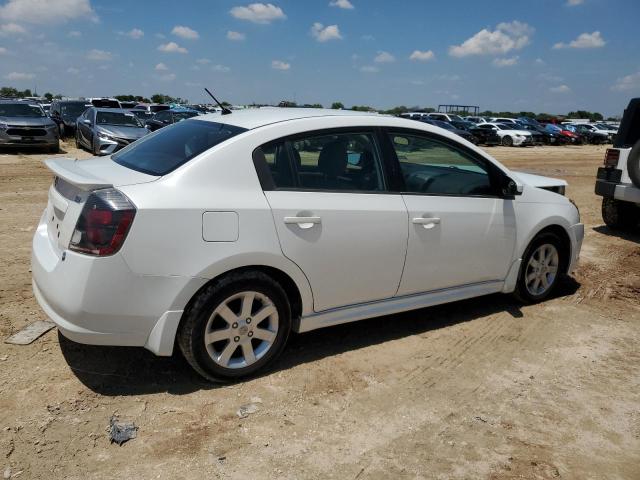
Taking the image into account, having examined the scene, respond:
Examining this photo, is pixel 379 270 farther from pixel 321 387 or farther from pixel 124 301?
pixel 124 301

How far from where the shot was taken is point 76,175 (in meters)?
3.30

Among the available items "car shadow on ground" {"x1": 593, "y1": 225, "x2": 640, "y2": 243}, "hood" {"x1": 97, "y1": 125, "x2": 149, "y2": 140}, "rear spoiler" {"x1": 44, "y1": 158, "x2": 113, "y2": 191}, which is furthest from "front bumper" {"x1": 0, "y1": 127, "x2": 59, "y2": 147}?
"car shadow on ground" {"x1": 593, "y1": 225, "x2": 640, "y2": 243}

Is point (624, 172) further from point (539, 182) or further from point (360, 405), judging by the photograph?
point (360, 405)

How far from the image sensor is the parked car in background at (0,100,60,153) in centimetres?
1606

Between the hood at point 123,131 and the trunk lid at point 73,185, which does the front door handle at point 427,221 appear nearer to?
the trunk lid at point 73,185

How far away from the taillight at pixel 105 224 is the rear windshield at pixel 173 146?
0.38 m

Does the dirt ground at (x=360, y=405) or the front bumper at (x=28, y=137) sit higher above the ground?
the front bumper at (x=28, y=137)

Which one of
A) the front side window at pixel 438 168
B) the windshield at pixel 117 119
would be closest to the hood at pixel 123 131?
the windshield at pixel 117 119

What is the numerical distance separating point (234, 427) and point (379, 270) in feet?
4.73

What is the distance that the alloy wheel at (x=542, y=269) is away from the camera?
495 centimetres

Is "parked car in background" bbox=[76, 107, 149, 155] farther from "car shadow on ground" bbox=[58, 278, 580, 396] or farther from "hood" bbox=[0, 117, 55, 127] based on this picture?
"car shadow on ground" bbox=[58, 278, 580, 396]

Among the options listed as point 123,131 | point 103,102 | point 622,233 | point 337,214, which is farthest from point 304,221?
point 103,102

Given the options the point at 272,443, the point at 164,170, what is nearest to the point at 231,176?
the point at 164,170

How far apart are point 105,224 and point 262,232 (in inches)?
34.3
